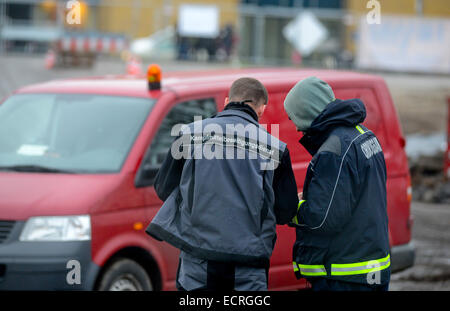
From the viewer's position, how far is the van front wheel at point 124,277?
5417mm

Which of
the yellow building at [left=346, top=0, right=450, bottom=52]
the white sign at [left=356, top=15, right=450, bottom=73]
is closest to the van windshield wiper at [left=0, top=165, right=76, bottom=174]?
the white sign at [left=356, top=15, right=450, bottom=73]

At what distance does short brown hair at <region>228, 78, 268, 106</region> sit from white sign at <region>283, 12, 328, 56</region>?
82.5 feet

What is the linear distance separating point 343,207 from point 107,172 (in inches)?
91.5

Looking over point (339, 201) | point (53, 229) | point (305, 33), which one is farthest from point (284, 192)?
point (305, 33)

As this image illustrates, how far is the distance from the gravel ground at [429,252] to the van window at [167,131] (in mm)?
2784

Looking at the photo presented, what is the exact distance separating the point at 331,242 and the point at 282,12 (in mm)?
26113

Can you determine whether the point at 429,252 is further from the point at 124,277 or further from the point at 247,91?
the point at 247,91

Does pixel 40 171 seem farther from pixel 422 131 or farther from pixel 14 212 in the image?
pixel 422 131

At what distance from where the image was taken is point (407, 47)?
27672mm

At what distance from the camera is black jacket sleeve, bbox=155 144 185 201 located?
3996 millimetres

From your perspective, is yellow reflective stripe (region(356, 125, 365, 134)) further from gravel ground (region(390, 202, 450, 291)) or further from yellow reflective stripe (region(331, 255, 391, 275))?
gravel ground (region(390, 202, 450, 291))

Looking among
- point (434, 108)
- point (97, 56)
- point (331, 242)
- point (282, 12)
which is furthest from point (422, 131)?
point (331, 242)

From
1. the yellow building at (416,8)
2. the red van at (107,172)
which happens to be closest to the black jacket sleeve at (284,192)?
the red van at (107,172)

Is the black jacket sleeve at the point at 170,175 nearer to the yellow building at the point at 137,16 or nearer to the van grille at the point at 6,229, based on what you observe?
the van grille at the point at 6,229
